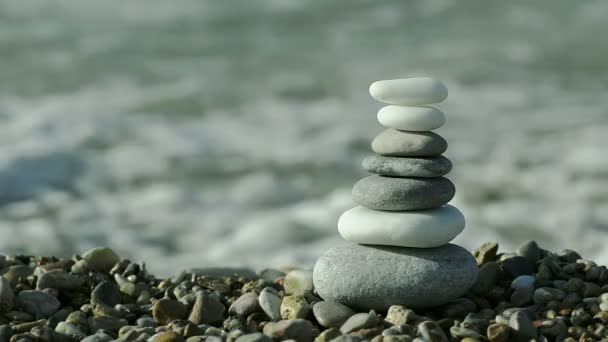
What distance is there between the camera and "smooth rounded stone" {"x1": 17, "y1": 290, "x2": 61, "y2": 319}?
450 cm

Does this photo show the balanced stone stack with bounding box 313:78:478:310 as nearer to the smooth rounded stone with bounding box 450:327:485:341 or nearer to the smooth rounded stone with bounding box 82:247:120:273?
the smooth rounded stone with bounding box 450:327:485:341

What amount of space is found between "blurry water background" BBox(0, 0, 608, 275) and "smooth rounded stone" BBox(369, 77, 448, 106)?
3.17 meters

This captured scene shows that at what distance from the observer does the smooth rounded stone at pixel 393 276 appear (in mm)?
4188

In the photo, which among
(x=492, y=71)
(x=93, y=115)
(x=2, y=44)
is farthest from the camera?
(x=2, y=44)

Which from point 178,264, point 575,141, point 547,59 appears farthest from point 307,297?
point 547,59

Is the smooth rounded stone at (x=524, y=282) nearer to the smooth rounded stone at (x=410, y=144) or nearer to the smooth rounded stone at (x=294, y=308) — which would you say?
the smooth rounded stone at (x=410, y=144)

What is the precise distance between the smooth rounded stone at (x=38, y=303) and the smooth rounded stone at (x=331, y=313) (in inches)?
54.0

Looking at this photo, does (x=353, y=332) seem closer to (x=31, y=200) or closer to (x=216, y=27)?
(x=31, y=200)

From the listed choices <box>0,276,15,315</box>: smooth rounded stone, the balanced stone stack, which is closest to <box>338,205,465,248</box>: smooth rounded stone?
the balanced stone stack

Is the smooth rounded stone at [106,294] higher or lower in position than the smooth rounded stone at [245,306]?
higher

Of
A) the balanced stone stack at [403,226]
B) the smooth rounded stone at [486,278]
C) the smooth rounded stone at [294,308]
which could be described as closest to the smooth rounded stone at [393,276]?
the balanced stone stack at [403,226]

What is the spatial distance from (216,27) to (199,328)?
46.2 ft

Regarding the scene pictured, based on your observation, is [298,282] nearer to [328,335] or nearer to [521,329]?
[328,335]

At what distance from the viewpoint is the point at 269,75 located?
46.6 feet
